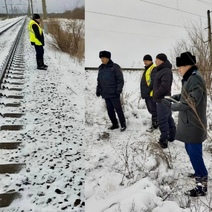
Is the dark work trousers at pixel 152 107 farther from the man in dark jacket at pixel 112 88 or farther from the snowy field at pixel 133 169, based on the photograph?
the man in dark jacket at pixel 112 88

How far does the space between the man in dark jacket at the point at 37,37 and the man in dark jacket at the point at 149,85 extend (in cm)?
54

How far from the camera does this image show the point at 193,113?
1075 millimetres

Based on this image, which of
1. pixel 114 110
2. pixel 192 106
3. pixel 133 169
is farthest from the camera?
pixel 114 110

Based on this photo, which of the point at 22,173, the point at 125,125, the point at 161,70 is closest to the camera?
the point at 22,173

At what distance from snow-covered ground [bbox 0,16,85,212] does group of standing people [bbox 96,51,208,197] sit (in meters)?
0.27

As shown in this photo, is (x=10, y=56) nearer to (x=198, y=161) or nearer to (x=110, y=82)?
(x=110, y=82)

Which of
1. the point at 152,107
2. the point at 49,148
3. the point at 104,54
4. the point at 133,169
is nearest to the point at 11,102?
the point at 49,148

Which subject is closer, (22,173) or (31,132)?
(22,173)

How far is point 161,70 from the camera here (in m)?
1.35

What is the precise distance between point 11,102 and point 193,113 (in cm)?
70

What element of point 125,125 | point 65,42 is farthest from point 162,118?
point 65,42

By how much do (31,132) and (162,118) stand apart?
731 millimetres

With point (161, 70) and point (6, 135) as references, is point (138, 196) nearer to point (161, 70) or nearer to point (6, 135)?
point (6, 135)

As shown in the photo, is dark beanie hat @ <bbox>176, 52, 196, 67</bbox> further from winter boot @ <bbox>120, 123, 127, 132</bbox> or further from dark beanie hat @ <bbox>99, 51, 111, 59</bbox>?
winter boot @ <bbox>120, 123, 127, 132</bbox>
